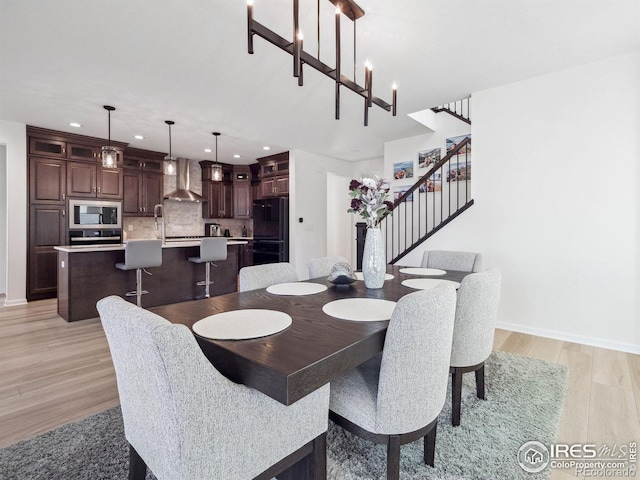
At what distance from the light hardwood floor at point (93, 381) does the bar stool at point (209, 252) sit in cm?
134

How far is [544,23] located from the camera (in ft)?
7.54

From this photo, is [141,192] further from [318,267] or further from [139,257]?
[318,267]

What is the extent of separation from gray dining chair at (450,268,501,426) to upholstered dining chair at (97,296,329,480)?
0.92 meters

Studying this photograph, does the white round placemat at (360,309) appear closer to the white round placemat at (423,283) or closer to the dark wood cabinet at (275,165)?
the white round placemat at (423,283)

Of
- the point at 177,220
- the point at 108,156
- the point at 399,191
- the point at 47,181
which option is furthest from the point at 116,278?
the point at 399,191

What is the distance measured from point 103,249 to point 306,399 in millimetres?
3609

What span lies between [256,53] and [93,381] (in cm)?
282

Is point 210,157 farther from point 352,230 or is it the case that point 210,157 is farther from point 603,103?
point 603,103

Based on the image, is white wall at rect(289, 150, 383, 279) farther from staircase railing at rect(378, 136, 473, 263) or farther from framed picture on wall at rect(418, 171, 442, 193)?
framed picture on wall at rect(418, 171, 442, 193)

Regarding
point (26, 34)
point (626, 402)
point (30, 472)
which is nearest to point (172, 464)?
point (30, 472)

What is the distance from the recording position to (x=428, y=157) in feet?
16.4

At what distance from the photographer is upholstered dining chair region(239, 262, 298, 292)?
1940mm

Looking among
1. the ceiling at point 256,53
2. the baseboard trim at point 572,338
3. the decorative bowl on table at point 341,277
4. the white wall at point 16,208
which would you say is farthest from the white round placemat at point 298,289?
the white wall at point 16,208

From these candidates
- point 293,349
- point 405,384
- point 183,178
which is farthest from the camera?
point 183,178
